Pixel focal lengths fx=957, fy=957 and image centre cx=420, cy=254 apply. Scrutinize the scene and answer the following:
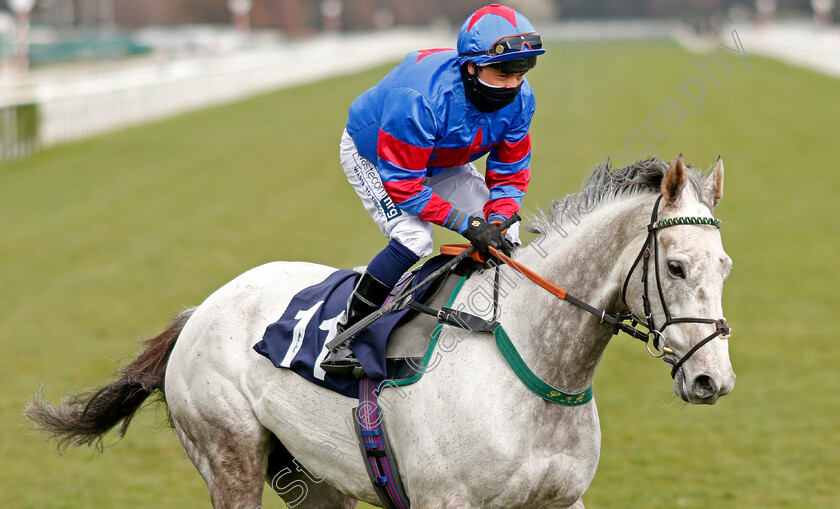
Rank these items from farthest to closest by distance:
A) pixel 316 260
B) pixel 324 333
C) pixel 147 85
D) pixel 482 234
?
pixel 147 85 < pixel 316 260 < pixel 324 333 < pixel 482 234

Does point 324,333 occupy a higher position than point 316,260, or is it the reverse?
point 324,333

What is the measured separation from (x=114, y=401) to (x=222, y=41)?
4881 centimetres

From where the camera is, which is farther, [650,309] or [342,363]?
[342,363]

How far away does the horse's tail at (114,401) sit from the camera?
388cm

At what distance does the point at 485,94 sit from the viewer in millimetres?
2955

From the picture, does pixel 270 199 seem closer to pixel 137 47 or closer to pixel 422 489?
pixel 422 489

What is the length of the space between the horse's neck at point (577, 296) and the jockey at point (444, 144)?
22 cm

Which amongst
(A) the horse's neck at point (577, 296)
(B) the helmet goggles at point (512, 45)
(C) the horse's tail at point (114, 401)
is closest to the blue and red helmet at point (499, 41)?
(B) the helmet goggles at point (512, 45)

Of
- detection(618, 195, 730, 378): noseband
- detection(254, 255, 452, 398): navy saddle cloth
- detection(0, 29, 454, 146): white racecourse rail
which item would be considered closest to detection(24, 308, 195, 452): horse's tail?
detection(254, 255, 452, 398): navy saddle cloth

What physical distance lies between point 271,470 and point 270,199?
34.2 feet

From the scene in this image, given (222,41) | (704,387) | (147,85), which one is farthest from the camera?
(222,41)

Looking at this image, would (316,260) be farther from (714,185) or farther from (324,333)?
(714,185)

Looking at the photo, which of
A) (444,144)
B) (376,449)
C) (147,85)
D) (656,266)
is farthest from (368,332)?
(147,85)

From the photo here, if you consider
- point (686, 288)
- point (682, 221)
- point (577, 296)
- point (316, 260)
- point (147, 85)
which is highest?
point (682, 221)
